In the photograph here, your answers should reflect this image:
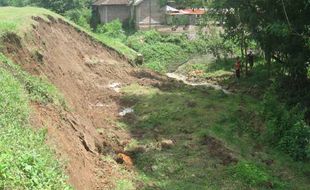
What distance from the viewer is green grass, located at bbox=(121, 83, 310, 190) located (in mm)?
14328

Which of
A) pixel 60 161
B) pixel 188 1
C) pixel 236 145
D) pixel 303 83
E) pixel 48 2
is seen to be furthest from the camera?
pixel 48 2

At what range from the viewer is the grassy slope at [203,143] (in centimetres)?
1434

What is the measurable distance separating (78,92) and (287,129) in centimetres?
987

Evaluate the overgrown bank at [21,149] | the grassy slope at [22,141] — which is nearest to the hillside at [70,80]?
the grassy slope at [22,141]

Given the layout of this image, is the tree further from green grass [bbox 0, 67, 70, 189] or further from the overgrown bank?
green grass [bbox 0, 67, 70, 189]

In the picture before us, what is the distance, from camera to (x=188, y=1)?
1361 inches

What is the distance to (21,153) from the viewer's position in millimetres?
8344

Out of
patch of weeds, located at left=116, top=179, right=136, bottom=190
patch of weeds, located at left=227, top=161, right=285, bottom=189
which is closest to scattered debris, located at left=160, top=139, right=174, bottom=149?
patch of weeds, located at left=227, top=161, right=285, bottom=189

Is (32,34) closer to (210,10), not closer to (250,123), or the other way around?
(250,123)

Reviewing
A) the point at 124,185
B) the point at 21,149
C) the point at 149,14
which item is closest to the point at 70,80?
the point at 124,185

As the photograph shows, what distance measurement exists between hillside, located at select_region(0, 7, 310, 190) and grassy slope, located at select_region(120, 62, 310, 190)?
39 millimetres

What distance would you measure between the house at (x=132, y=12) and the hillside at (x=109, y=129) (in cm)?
2834

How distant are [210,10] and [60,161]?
71.7ft

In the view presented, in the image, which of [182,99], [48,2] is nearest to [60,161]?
[182,99]
